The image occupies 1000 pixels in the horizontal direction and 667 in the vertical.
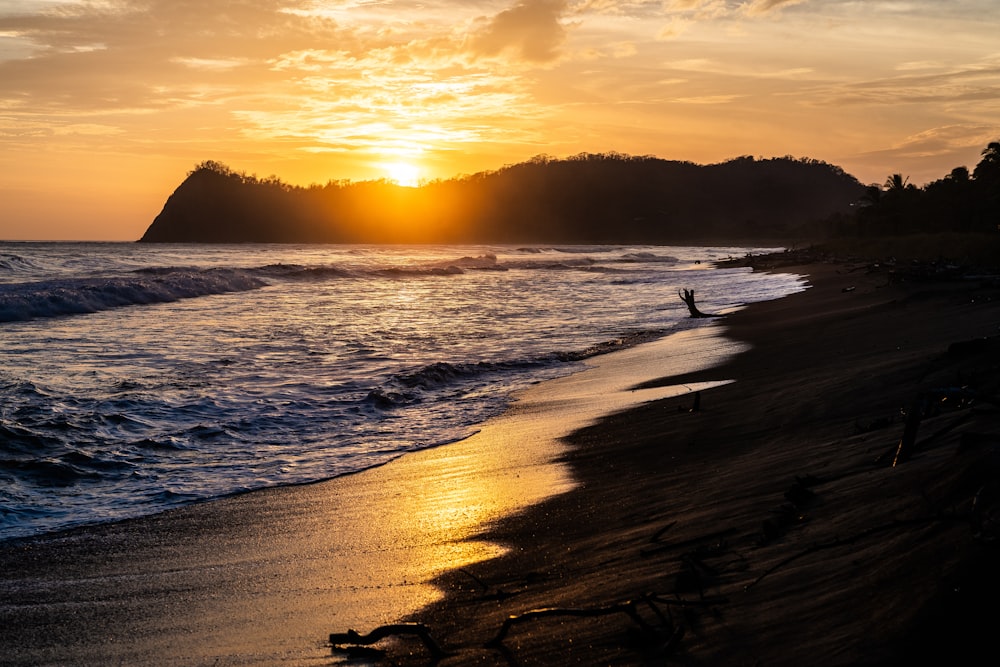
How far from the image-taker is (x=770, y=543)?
13.1 ft

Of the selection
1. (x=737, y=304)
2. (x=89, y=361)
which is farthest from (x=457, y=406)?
(x=737, y=304)

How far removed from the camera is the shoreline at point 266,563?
4.23 m

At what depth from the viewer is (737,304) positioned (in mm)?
24938

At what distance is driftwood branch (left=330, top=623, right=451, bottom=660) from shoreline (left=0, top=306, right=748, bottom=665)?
12 centimetres

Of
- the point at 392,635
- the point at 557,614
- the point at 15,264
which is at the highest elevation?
the point at 15,264

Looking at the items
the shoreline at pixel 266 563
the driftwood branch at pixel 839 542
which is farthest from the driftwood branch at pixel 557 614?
the shoreline at pixel 266 563

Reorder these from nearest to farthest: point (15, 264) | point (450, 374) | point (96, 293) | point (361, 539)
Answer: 1. point (361, 539)
2. point (450, 374)
3. point (96, 293)
4. point (15, 264)

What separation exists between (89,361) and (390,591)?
12072mm

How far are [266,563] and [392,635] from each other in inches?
69.9

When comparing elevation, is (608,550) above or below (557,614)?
below

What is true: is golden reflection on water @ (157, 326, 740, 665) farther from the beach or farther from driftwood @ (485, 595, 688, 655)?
driftwood @ (485, 595, 688, 655)

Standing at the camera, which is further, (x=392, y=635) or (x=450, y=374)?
(x=450, y=374)

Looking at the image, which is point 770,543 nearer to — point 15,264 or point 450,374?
point 450,374

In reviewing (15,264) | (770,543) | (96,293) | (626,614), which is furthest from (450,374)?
(15,264)
